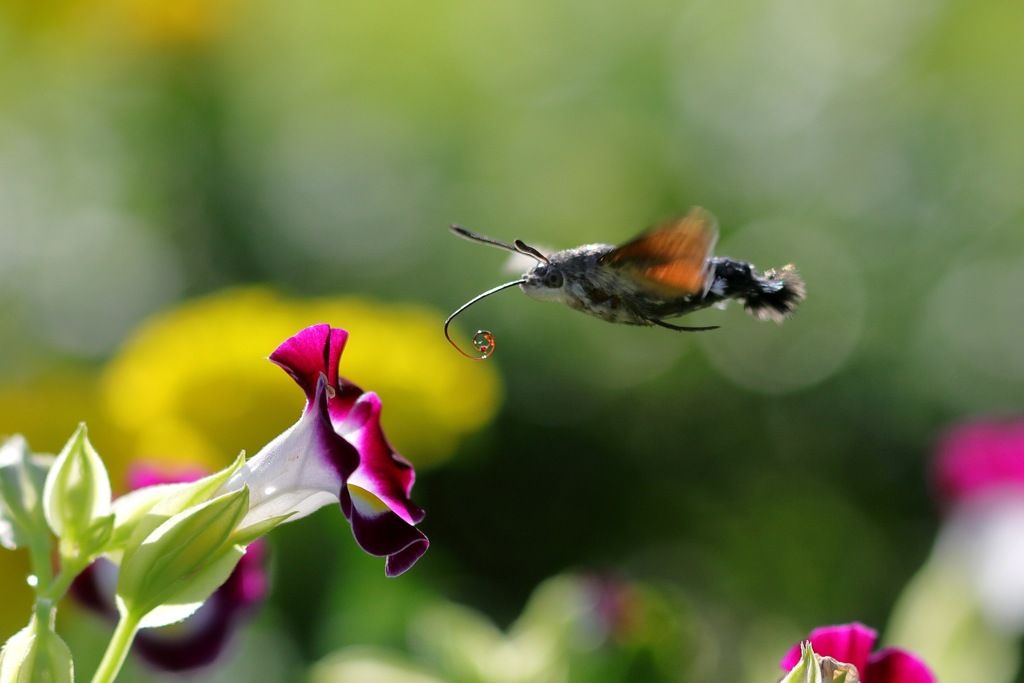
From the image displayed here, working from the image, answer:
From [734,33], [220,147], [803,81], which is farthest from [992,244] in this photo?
[220,147]

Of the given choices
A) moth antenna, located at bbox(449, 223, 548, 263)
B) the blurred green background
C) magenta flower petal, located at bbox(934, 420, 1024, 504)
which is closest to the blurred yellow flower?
the blurred green background

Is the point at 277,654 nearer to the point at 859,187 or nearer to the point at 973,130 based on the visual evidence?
the point at 859,187

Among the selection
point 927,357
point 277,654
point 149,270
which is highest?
point 277,654

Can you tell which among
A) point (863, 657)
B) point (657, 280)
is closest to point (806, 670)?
point (863, 657)

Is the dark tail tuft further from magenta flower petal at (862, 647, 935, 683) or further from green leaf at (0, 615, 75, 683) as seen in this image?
green leaf at (0, 615, 75, 683)

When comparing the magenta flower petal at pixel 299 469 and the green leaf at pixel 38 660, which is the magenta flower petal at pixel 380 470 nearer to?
the magenta flower petal at pixel 299 469

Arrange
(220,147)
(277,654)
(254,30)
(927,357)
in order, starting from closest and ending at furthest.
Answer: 1. (277,654)
2. (927,357)
3. (220,147)
4. (254,30)

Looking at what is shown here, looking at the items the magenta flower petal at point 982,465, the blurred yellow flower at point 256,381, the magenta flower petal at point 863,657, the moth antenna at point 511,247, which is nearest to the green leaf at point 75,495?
the moth antenna at point 511,247
